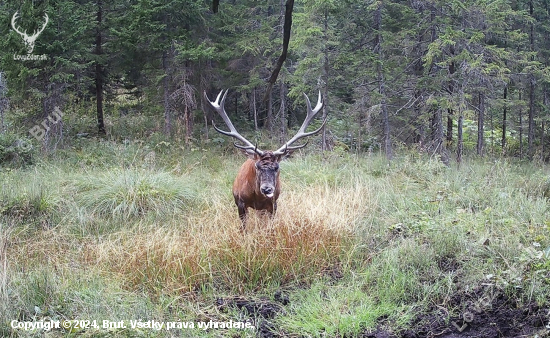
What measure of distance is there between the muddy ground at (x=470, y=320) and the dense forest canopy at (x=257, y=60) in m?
6.70

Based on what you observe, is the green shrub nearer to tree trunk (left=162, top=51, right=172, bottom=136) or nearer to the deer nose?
tree trunk (left=162, top=51, right=172, bottom=136)

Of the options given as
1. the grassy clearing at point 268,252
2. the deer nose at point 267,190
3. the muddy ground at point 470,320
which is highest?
the deer nose at point 267,190

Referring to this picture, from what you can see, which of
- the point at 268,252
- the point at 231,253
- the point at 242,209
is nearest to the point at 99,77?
the point at 242,209

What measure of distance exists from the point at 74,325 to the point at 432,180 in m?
6.15

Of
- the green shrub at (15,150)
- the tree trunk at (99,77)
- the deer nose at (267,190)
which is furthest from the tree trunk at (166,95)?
the deer nose at (267,190)

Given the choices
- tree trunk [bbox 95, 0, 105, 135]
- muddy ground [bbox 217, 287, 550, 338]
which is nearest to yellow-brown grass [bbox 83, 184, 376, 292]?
muddy ground [bbox 217, 287, 550, 338]

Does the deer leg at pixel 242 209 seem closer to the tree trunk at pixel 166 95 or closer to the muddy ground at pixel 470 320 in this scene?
the muddy ground at pixel 470 320

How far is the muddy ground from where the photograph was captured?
375 centimetres

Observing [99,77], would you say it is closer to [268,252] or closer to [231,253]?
[231,253]

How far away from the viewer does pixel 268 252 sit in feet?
16.1

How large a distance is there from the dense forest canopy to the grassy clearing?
413 cm

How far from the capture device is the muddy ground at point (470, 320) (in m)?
3.75

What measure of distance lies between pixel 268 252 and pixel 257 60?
1037cm

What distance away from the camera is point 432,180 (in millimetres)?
7898
